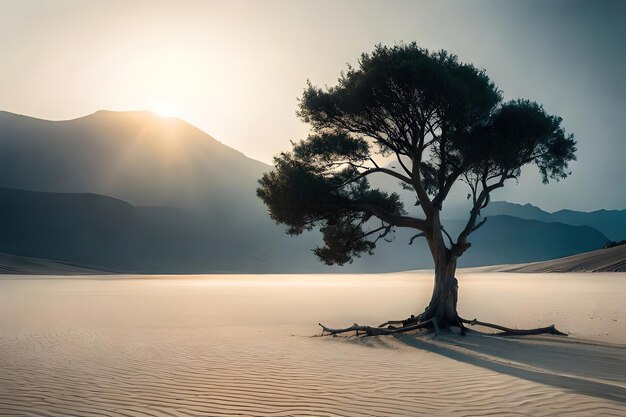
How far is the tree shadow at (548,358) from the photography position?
11.3 m

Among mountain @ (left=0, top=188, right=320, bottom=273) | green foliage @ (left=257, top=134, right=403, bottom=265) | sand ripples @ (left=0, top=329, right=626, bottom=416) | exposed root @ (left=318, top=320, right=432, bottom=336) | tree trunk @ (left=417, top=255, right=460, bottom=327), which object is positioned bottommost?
sand ripples @ (left=0, top=329, right=626, bottom=416)

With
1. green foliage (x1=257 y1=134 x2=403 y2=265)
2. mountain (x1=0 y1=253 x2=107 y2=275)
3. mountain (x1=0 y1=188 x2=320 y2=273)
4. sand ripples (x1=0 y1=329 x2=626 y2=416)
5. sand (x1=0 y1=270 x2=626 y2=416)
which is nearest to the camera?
sand ripples (x1=0 y1=329 x2=626 y2=416)

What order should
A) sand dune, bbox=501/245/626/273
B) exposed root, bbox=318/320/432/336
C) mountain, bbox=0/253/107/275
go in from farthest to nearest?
mountain, bbox=0/253/107/275, sand dune, bbox=501/245/626/273, exposed root, bbox=318/320/432/336

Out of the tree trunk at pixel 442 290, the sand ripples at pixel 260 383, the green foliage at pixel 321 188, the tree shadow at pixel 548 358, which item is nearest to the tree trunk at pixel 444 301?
the tree trunk at pixel 442 290

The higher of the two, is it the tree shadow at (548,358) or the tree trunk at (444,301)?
the tree trunk at (444,301)

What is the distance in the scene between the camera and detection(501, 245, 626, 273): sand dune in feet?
326

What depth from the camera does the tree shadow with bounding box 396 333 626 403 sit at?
11297 millimetres

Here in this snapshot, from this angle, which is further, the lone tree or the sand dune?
the sand dune

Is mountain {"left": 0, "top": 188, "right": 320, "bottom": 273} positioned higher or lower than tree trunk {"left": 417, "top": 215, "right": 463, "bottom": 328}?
higher

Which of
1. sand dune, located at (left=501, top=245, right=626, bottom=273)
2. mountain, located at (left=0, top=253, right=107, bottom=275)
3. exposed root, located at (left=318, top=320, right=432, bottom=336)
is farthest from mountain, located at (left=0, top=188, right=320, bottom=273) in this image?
exposed root, located at (left=318, top=320, right=432, bottom=336)

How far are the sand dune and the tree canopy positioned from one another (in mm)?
84176

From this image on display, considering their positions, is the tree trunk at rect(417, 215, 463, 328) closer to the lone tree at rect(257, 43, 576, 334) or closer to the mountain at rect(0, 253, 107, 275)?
the lone tree at rect(257, 43, 576, 334)

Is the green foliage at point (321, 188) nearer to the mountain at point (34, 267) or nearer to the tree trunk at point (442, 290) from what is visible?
the tree trunk at point (442, 290)

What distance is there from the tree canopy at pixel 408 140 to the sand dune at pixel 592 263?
84176 mm
